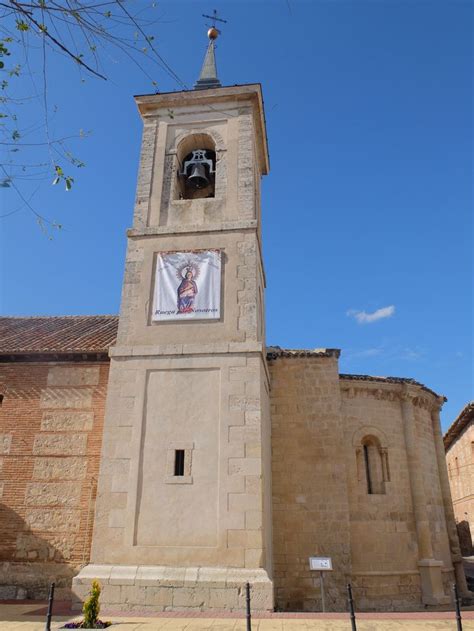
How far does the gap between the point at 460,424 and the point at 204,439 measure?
20417 mm

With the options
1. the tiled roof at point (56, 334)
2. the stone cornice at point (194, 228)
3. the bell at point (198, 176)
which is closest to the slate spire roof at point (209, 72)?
the bell at point (198, 176)

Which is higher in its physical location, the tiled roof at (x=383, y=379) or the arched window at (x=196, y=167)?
the arched window at (x=196, y=167)

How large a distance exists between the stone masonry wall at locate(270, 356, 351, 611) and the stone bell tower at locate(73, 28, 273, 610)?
5.24ft

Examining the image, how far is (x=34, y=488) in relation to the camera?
1096 cm

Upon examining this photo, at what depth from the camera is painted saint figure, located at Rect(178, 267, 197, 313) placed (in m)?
10.9

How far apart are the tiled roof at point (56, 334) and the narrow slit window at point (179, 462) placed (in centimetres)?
365

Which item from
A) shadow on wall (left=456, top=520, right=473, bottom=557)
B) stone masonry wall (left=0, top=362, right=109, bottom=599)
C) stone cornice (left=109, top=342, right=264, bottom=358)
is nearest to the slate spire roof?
stone cornice (left=109, top=342, right=264, bottom=358)

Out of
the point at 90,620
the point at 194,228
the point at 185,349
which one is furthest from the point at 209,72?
the point at 90,620

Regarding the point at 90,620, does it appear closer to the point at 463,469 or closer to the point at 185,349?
the point at 185,349

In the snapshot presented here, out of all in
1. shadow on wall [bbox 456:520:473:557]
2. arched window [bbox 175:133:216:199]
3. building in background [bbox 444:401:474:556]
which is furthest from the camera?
shadow on wall [bbox 456:520:473:557]

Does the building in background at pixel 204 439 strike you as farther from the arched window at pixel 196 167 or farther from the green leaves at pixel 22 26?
the green leaves at pixel 22 26

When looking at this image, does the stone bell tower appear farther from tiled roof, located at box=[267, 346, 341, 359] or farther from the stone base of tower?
tiled roof, located at box=[267, 346, 341, 359]

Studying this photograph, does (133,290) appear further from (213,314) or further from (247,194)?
(247,194)

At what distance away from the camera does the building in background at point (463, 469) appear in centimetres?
2472
